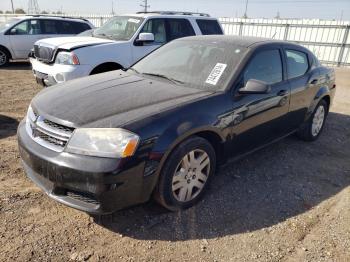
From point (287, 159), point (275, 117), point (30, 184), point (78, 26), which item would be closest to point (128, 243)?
point (30, 184)

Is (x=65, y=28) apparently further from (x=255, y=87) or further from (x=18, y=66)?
(x=255, y=87)

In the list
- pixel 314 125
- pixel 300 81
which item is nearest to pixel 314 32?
pixel 314 125

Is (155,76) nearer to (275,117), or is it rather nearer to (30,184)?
(275,117)

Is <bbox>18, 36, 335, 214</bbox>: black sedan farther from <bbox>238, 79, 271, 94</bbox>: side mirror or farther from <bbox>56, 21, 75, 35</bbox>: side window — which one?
<bbox>56, 21, 75, 35</bbox>: side window

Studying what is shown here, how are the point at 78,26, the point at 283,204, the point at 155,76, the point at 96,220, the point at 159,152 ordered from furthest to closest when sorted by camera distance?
the point at 78,26 → the point at 155,76 → the point at 283,204 → the point at 96,220 → the point at 159,152

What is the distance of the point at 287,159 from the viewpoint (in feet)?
15.4

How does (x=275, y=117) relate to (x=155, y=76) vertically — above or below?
below

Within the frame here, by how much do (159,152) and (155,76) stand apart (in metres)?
1.42

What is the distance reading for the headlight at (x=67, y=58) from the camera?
20.3ft

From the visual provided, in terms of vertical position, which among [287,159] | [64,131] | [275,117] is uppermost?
[64,131]

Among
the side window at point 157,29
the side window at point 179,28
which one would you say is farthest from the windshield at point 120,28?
the side window at point 179,28

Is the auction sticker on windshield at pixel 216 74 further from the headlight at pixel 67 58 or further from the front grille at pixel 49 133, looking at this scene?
the headlight at pixel 67 58

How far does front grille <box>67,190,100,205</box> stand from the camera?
106 inches

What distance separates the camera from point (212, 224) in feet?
10.3
